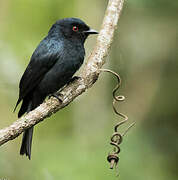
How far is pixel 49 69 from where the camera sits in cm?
519

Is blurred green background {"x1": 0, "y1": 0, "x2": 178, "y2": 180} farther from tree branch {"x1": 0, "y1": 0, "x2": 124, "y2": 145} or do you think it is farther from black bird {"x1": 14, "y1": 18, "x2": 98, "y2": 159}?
tree branch {"x1": 0, "y1": 0, "x2": 124, "y2": 145}

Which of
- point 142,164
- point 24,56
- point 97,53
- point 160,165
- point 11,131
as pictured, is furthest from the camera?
point 24,56

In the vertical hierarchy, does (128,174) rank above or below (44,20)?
below

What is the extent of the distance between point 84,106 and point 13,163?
1270mm

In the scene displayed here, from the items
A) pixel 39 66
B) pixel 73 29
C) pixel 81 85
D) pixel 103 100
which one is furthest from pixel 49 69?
pixel 103 100

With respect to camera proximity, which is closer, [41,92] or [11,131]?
[11,131]

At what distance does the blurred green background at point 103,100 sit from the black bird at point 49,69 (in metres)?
0.70

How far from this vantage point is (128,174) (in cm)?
527

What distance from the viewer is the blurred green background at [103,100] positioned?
5.48 metres

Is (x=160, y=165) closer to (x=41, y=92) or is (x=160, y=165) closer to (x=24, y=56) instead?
(x=41, y=92)

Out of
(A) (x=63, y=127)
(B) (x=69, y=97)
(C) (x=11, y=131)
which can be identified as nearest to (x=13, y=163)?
(A) (x=63, y=127)

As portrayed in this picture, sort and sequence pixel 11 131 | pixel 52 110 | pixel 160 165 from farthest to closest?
pixel 160 165, pixel 52 110, pixel 11 131

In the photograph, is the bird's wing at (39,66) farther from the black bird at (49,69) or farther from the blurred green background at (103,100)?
the blurred green background at (103,100)

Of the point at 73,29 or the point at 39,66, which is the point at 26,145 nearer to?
the point at 39,66
